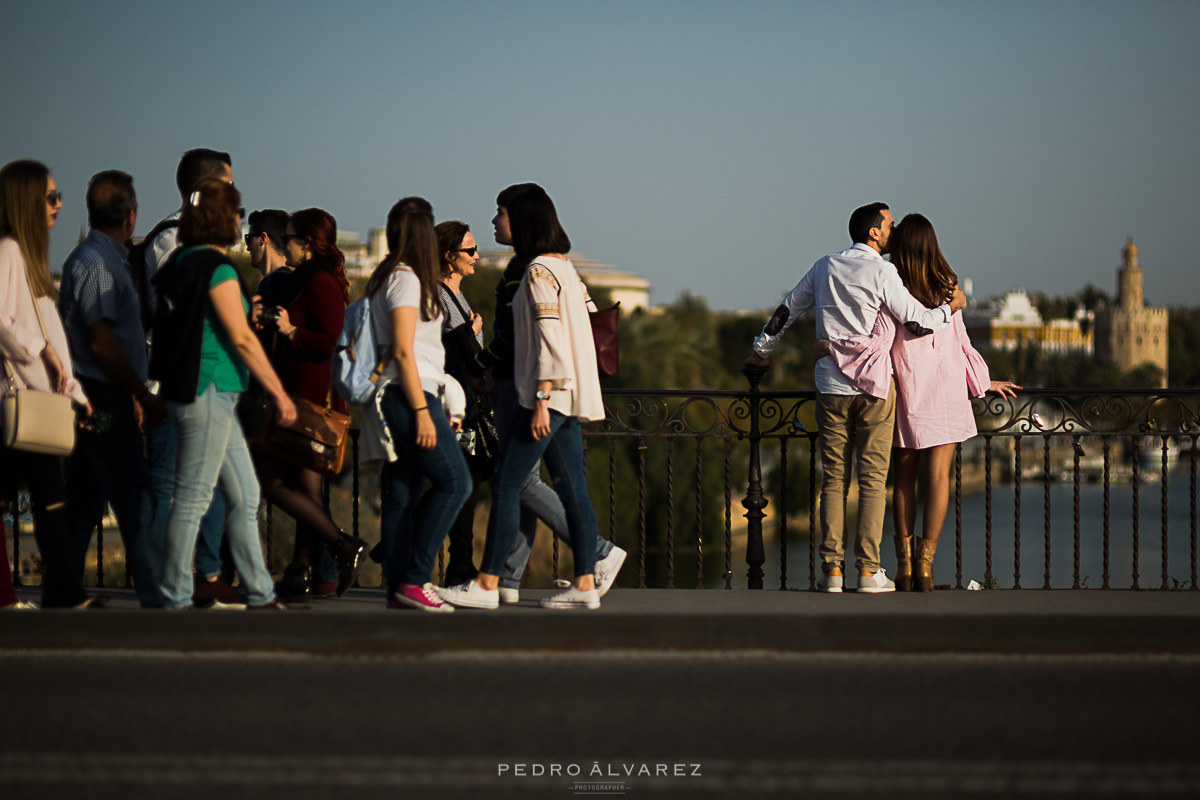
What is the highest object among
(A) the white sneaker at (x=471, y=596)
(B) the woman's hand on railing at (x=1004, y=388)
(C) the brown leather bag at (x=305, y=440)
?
(B) the woman's hand on railing at (x=1004, y=388)

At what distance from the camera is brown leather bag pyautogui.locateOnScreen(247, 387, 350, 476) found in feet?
21.5

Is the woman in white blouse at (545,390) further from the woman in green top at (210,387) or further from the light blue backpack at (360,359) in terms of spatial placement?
the woman in green top at (210,387)

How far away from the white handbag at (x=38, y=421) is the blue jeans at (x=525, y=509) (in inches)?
76.7

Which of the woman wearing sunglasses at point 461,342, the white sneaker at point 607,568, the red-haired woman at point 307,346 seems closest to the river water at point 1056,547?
the white sneaker at point 607,568

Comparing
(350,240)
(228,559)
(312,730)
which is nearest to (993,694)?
(312,730)

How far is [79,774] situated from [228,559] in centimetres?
310

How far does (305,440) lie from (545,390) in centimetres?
116

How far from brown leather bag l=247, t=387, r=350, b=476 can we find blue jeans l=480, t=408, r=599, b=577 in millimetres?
761

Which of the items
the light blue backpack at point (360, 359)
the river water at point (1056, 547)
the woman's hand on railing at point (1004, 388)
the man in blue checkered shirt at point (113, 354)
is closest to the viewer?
the man in blue checkered shirt at point (113, 354)

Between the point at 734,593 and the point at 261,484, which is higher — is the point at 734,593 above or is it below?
below

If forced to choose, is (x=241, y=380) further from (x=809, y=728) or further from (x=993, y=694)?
(x=993, y=694)

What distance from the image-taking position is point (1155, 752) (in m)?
4.55

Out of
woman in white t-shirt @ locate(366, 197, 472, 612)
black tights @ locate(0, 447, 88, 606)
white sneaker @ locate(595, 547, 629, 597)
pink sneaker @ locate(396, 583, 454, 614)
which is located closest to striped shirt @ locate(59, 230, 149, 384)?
black tights @ locate(0, 447, 88, 606)

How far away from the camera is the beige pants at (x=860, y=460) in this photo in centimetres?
741
